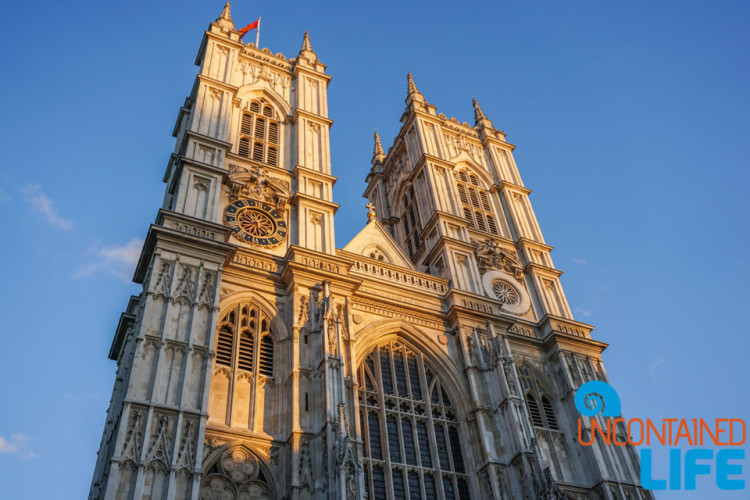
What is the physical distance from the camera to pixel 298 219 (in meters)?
27.4

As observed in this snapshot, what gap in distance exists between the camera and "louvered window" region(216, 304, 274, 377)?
2191 cm

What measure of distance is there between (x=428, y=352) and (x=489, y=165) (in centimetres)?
1600

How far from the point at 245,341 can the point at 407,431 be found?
6.34 m

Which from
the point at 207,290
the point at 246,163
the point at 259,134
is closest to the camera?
the point at 207,290

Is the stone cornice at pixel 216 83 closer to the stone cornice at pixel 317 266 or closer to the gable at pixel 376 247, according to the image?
the gable at pixel 376 247

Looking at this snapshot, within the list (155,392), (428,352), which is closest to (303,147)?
(428,352)

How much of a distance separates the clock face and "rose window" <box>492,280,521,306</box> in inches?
403

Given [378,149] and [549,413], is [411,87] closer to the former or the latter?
[378,149]

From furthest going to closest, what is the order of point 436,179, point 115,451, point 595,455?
1. point 436,179
2. point 595,455
3. point 115,451

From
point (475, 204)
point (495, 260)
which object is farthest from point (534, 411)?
point (475, 204)

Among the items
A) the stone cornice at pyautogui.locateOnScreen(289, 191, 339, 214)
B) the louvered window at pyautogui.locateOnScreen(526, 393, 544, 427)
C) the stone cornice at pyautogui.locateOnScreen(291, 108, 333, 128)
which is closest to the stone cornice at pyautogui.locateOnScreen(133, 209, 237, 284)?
the stone cornice at pyautogui.locateOnScreen(289, 191, 339, 214)

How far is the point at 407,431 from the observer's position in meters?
23.3

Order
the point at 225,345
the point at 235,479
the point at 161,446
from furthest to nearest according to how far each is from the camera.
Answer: the point at 225,345 < the point at 235,479 < the point at 161,446

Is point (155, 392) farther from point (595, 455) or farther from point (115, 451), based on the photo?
point (595, 455)
